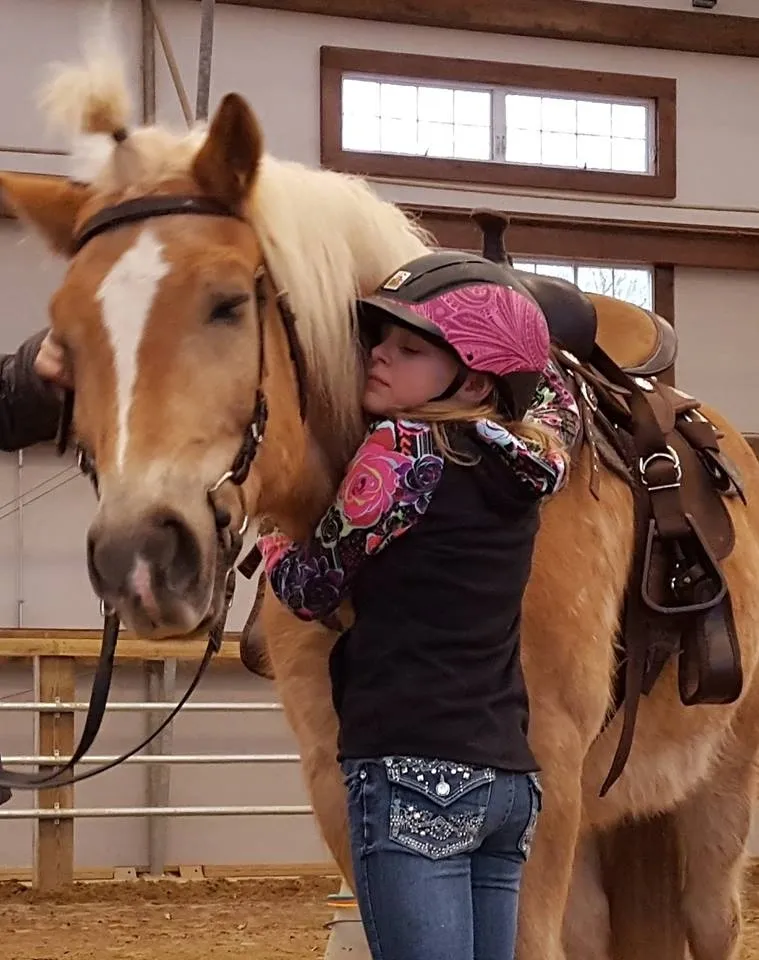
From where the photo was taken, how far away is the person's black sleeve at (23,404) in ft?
6.35

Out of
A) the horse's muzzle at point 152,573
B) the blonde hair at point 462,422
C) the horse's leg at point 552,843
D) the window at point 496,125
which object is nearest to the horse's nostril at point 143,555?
the horse's muzzle at point 152,573

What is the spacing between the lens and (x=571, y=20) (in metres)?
6.98

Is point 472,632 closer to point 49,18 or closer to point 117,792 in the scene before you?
point 117,792

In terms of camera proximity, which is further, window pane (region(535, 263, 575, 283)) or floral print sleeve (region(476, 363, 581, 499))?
window pane (region(535, 263, 575, 283))

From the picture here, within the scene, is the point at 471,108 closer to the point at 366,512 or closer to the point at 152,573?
the point at 366,512

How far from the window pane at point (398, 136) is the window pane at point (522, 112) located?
1.81 ft

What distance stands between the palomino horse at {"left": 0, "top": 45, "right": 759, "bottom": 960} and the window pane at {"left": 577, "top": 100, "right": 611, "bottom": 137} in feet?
17.6

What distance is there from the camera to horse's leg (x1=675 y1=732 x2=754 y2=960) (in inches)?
111

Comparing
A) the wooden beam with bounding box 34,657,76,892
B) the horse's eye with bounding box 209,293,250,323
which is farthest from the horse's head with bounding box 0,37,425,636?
the wooden beam with bounding box 34,657,76,892

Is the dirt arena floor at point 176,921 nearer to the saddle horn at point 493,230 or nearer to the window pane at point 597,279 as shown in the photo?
the saddle horn at point 493,230

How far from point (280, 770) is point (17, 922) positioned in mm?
2106

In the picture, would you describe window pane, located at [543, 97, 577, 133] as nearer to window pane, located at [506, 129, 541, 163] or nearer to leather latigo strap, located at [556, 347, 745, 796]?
window pane, located at [506, 129, 541, 163]

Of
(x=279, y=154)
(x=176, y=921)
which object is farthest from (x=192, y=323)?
(x=279, y=154)

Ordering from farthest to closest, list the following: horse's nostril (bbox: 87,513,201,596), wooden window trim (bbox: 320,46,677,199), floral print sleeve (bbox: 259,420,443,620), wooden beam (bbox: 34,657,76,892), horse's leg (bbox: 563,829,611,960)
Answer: wooden window trim (bbox: 320,46,677,199)
wooden beam (bbox: 34,657,76,892)
horse's leg (bbox: 563,829,611,960)
floral print sleeve (bbox: 259,420,443,620)
horse's nostril (bbox: 87,513,201,596)
